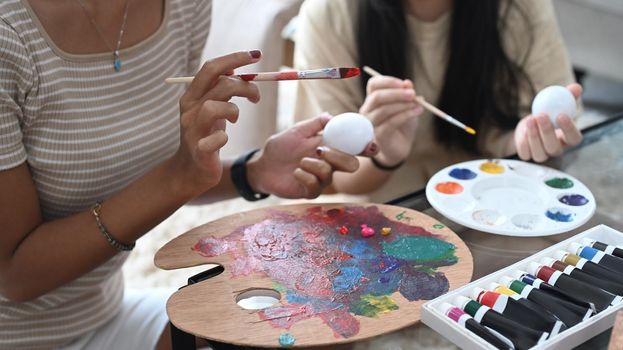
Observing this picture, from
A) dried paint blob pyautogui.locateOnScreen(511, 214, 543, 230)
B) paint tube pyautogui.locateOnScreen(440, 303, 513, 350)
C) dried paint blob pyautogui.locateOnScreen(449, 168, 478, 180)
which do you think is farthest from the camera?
dried paint blob pyautogui.locateOnScreen(449, 168, 478, 180)

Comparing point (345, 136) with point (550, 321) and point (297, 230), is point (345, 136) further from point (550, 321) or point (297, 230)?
point (550, 321)

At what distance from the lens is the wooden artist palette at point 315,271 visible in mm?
625

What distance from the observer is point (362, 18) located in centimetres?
121

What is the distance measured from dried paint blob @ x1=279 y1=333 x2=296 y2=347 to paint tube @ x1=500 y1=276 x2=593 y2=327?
22 centimetres

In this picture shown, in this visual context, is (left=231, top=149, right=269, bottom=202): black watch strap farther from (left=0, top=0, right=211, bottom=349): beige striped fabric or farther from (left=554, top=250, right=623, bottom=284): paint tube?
(left=554, top=250, right=623, bottom=284): paint tube

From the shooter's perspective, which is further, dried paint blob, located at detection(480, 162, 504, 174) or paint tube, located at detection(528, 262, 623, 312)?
dried paint blob, located at detection(480, 162, 504, 174)

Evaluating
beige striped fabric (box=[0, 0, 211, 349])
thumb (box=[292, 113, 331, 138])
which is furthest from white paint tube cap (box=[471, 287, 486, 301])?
beige striped fabric (box=[0, 0, 211, 349])

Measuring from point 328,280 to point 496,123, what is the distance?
634 mm

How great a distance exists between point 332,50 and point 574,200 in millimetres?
531

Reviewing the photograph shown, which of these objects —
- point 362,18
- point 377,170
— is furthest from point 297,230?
point 362,18

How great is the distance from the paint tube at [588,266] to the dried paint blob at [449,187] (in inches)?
7.0

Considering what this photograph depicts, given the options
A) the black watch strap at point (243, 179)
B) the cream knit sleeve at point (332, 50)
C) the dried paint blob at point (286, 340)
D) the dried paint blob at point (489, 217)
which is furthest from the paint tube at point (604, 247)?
the cream knit sleeve at point (332, 50)

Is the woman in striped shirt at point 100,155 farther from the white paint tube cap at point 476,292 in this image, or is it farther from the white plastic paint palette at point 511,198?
the white paint tube cap at point 476,292

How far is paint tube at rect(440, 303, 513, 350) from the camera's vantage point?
0.59 meters
